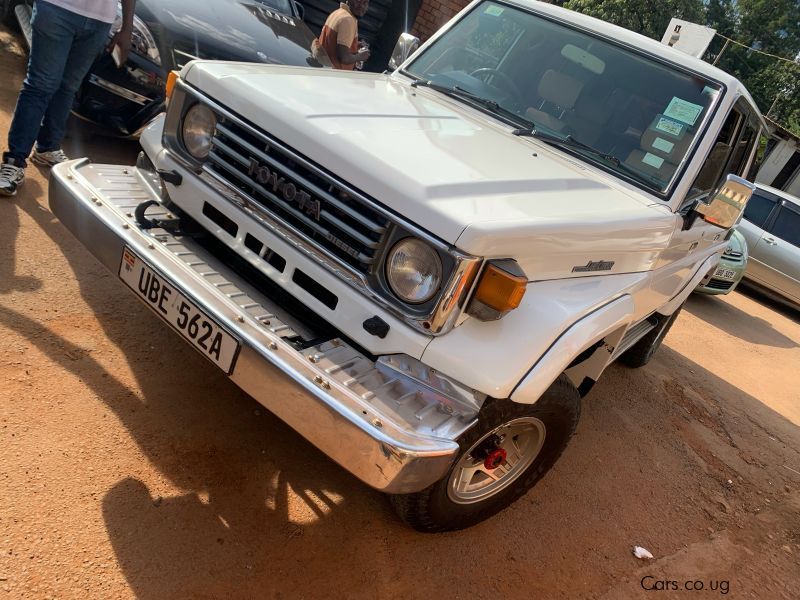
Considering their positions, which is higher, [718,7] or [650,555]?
[718,7]

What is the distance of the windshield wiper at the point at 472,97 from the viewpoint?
3.25 m

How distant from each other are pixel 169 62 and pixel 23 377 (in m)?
2.94

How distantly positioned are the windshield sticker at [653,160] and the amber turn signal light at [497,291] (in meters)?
1.39

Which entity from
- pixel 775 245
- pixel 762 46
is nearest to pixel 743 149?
pixel 775 245

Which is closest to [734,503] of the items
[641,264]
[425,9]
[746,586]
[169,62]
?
[746,586]

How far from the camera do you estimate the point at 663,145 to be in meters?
3.13

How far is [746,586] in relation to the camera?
320cm

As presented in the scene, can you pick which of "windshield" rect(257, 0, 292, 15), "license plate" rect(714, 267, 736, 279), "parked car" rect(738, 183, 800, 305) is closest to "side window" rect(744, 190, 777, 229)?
"parked car" rect(738, 183, 800, 305)

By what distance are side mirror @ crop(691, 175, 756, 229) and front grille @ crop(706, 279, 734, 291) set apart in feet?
19.0

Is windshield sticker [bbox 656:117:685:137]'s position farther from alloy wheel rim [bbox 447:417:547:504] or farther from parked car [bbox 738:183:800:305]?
parked car [bbox 738:183:800:305]

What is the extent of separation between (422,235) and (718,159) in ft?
7.09

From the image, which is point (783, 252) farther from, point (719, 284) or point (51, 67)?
point (51, 67)

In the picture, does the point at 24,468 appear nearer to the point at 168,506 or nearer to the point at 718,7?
the point at 168,506

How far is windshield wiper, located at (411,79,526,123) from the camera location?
10.7 ft
